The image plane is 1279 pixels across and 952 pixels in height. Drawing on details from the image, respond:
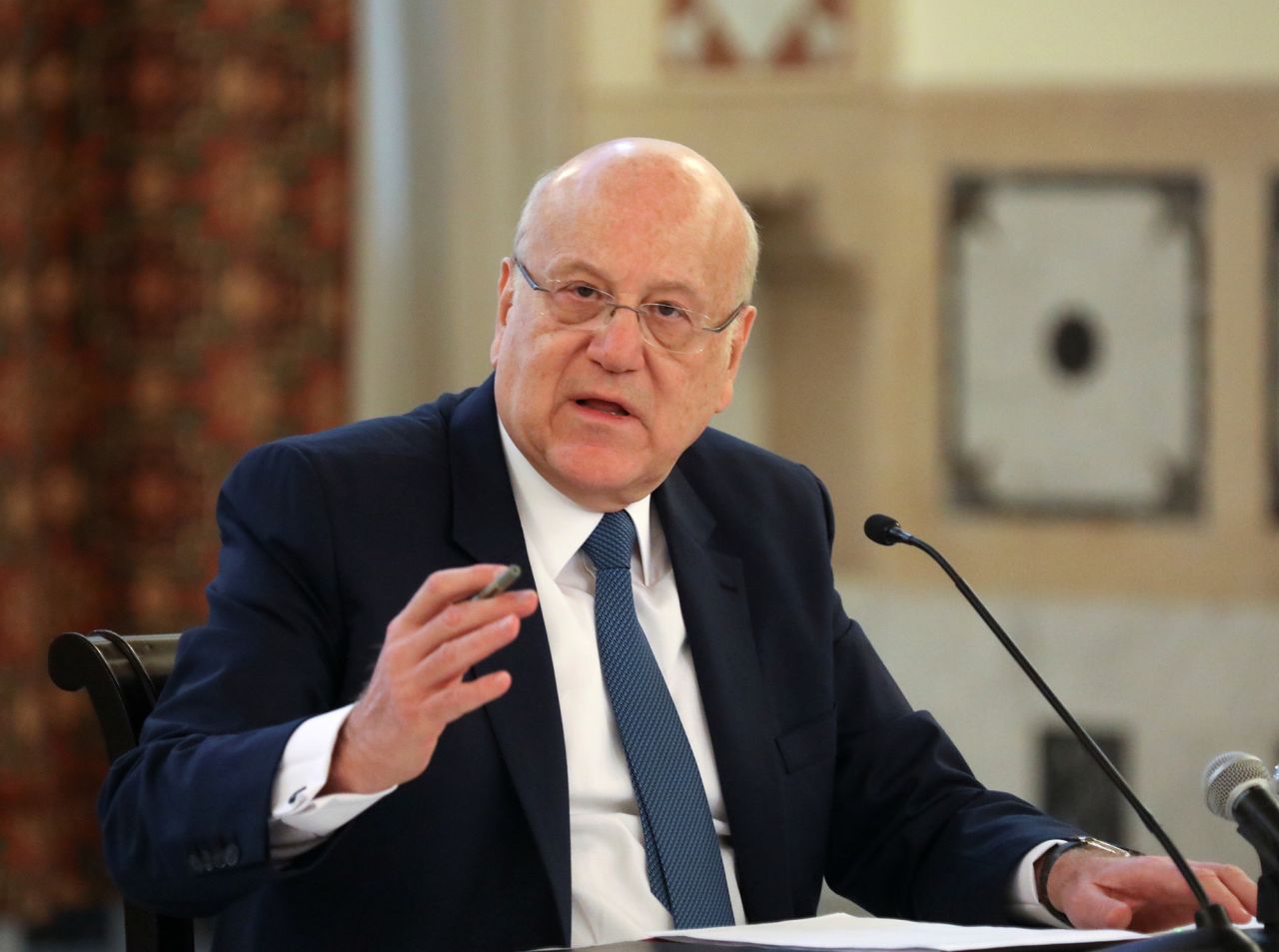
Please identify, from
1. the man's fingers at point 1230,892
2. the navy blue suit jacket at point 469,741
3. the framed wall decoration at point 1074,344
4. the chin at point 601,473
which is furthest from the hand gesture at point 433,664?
the framed wall decoration at point 1074,344

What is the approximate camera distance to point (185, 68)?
582 centimetres

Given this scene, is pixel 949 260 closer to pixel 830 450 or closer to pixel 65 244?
pixel 830 450

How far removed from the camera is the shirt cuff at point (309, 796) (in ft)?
5.58

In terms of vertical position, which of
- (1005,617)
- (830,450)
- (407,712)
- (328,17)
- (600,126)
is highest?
(328,17)

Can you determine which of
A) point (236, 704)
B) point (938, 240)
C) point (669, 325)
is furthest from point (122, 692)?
point (938, 240)

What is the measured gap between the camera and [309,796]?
67.2 inches

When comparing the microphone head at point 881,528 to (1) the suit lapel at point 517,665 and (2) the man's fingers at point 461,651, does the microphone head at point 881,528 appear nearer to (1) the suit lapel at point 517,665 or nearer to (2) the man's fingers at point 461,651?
(1) the suit lapel at point 517,665

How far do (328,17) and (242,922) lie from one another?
4.17m

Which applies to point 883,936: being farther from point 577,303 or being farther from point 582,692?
point 577,303

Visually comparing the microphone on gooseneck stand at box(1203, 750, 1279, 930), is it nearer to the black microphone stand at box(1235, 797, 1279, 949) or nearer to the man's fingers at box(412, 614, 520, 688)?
the black microphone stand at box(1235, 797, 1279, 949)

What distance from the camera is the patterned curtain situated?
574 centimetres

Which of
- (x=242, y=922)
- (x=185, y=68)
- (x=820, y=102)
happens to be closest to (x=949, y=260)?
(x=820, y=102)

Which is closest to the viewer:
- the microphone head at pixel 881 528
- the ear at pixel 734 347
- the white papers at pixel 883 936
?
the white papers at pixel 883 936

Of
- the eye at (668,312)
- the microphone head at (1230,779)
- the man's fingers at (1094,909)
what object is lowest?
the man's fingers at (1094,909)
